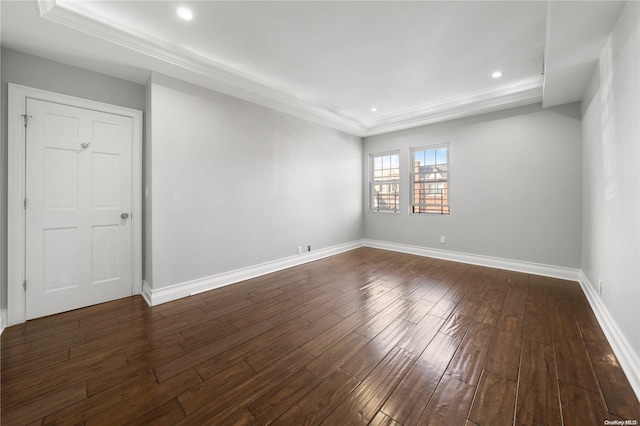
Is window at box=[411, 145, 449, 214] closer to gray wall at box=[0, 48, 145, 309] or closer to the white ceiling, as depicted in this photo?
the white ceiling

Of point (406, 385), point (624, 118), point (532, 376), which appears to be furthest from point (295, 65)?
point (532, 376)

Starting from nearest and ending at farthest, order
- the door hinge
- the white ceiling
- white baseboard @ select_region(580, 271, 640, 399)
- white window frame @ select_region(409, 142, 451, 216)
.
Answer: white baseboard @ select_region(580, 271, 640, 399) < the white ceiling < the door hinge < white window frame @ select_region(409, 142, 451, 216)

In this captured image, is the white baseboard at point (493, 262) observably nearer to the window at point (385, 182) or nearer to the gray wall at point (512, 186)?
the gray wall at point (512, 186)

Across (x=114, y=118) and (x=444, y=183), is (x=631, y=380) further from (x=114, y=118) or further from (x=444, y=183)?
(x=114, y=118)

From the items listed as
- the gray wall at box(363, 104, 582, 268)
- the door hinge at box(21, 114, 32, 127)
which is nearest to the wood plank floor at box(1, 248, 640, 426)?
the gray wall at box(363, 104, 582, 268)

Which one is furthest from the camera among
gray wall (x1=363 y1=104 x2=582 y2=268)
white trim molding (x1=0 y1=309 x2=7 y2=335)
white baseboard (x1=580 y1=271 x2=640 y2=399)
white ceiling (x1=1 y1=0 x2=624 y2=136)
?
gray wall (x1=363 y1=104 x2=582 y2=268)

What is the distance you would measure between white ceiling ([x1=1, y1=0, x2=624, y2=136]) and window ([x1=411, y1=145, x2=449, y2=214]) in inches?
52.0

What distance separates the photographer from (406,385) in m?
1.58

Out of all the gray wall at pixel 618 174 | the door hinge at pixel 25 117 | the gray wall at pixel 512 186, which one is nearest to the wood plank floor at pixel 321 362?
the gray wall at pixel 618 174

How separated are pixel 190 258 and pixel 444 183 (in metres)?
4.51

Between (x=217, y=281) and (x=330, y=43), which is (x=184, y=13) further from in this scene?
(x=217, y=281)

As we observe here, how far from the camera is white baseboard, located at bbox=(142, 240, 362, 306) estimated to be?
2855 mm

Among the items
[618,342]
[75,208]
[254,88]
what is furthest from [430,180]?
[75,208]

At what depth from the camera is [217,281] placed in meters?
3.32
